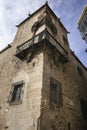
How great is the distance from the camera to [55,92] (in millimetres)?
7742

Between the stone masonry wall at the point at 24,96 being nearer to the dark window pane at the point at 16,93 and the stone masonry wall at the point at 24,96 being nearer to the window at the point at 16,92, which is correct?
the window at the point at 16,92

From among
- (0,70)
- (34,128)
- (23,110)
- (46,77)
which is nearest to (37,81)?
(46,77)

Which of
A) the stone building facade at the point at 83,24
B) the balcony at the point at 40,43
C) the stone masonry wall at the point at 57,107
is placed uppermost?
the stone building facade at the point at 83,24

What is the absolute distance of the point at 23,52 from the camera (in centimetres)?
896

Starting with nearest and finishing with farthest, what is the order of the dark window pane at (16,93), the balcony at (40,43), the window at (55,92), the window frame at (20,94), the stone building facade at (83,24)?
the window frame at (20,94) < the window at (55,92) < the dark window pane at (16,93) < the balcony at (40,43) < the stone building facade at (83,24)

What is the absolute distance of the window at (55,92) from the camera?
7325 mm

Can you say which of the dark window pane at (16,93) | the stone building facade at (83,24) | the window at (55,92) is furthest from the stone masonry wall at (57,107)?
the stone building facade at (83,24)

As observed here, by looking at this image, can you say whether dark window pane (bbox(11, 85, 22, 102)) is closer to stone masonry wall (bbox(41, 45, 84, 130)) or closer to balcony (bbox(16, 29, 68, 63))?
stone masonry wall (bbox(41, 45, 84, 130))

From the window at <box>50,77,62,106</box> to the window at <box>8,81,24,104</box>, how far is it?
5.88 ft

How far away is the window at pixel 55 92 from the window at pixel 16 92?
179cm

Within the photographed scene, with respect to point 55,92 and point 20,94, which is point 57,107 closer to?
point 55,92

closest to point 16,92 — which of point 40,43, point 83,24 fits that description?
point 40,43

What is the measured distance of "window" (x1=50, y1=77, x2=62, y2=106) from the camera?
7.32m

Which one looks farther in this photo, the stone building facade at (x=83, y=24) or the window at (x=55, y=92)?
the stone building facade at (x=83, y=24)
